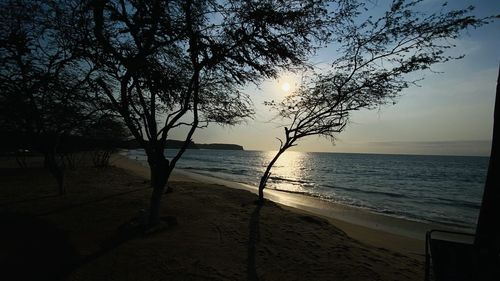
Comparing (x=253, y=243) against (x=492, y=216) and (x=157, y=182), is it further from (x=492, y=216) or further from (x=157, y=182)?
(x=492, y=216)

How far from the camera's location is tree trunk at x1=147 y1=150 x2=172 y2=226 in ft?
24.8

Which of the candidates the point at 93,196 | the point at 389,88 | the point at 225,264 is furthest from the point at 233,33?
the point at 93,196

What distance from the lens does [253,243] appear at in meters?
7.01

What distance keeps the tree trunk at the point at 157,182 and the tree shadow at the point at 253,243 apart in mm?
2322

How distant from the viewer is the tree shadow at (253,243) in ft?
18.0

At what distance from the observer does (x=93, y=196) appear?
447 inches

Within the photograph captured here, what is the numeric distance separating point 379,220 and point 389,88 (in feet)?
Result: 27.5

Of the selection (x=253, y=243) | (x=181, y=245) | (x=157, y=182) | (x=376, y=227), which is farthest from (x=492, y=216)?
(x=376, y=227)

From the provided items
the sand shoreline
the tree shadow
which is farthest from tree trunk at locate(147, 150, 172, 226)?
the sand shoreline

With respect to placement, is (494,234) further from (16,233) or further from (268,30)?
(16,233)

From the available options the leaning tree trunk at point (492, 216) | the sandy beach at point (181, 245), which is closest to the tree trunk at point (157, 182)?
the sandy beach at point (181, 245)

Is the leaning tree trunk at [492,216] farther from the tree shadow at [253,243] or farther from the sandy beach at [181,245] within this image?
the tree shadow at [253,243]

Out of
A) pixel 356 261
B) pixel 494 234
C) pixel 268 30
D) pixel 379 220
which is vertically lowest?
pixel 379 220

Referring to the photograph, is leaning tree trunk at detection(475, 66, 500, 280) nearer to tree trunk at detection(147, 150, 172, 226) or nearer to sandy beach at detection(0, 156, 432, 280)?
sandy beach at detection(0, 156, 432, 280)
